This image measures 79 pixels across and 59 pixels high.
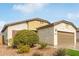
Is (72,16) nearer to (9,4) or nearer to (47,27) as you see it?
(47,27)

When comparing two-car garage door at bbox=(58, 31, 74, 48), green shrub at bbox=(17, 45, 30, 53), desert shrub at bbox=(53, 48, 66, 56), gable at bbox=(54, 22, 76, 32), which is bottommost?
desert shrub at bbox=(53, 48, 66, 56)

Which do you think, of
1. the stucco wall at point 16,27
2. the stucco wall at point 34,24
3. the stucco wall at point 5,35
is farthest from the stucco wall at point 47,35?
the stucco wall at point 5,35

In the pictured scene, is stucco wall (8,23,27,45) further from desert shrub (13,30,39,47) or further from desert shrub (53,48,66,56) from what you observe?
desert shrub (53,48,66,56)

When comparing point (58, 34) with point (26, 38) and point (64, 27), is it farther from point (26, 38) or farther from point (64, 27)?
point (26, 38)

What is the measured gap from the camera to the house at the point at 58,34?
1094cm

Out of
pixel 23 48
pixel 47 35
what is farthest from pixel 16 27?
pixel 47 35

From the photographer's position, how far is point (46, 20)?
10906mm

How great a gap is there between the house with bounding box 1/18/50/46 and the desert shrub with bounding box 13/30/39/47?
0.08 metres

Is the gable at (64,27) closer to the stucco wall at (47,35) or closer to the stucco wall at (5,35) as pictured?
the stucco wall at (47,35)

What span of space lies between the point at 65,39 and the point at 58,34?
0.16 meters

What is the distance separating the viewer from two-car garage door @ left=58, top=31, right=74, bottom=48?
10969 mm

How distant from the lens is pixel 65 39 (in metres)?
11.0

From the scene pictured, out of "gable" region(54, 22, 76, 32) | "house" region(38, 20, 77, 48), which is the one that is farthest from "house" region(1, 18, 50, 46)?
"gable" region(54, 22, 76, 32)

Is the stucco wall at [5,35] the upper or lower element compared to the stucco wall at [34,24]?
lower
